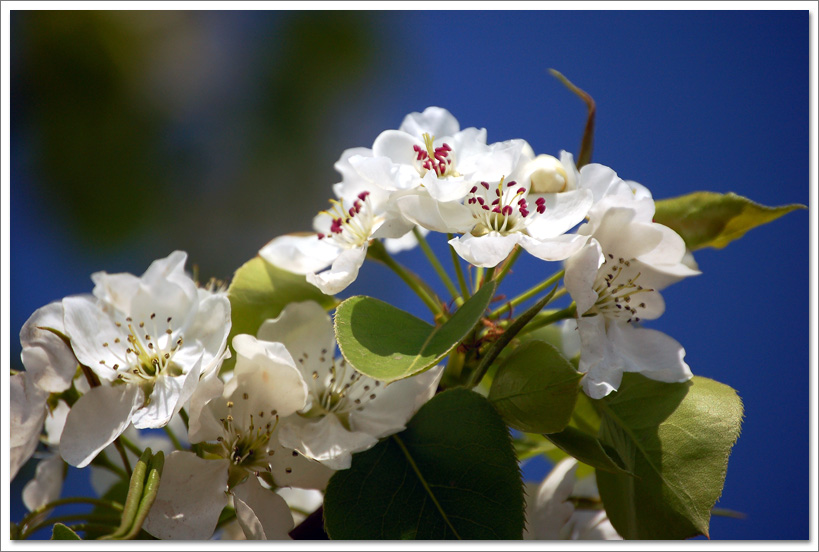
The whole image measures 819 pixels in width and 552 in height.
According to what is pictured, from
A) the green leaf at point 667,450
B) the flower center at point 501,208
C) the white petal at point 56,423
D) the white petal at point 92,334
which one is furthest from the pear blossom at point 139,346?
the green leaf at point 667,450

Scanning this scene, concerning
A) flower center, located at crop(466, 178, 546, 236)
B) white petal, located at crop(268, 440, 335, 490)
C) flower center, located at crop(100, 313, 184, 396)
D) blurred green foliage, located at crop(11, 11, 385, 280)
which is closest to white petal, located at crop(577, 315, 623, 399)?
flower center, located at crop(466, 178, 546, 236)

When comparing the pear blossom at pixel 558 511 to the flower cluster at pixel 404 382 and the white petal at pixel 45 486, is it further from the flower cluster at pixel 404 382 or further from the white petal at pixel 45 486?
the white petal at pixel 45 486

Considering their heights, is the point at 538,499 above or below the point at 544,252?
below

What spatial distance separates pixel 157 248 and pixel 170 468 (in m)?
2.09

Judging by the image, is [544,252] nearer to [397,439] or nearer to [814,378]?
[397,439]

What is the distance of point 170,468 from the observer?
0.48m

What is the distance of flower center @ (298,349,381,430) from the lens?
55 centimetres

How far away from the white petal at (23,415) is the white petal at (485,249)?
1.13 ft

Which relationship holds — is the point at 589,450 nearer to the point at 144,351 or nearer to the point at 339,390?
the point at 339,390

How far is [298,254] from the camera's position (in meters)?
0.63

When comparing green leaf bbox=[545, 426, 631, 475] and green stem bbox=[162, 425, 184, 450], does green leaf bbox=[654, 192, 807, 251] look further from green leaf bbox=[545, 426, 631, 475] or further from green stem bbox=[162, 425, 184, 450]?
green stem bbox=[162, 425, 184, 450]

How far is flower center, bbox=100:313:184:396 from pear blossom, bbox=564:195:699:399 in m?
0.32

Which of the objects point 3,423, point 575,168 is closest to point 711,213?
point 575,168

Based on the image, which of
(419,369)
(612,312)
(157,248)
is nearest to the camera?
(419,369)
